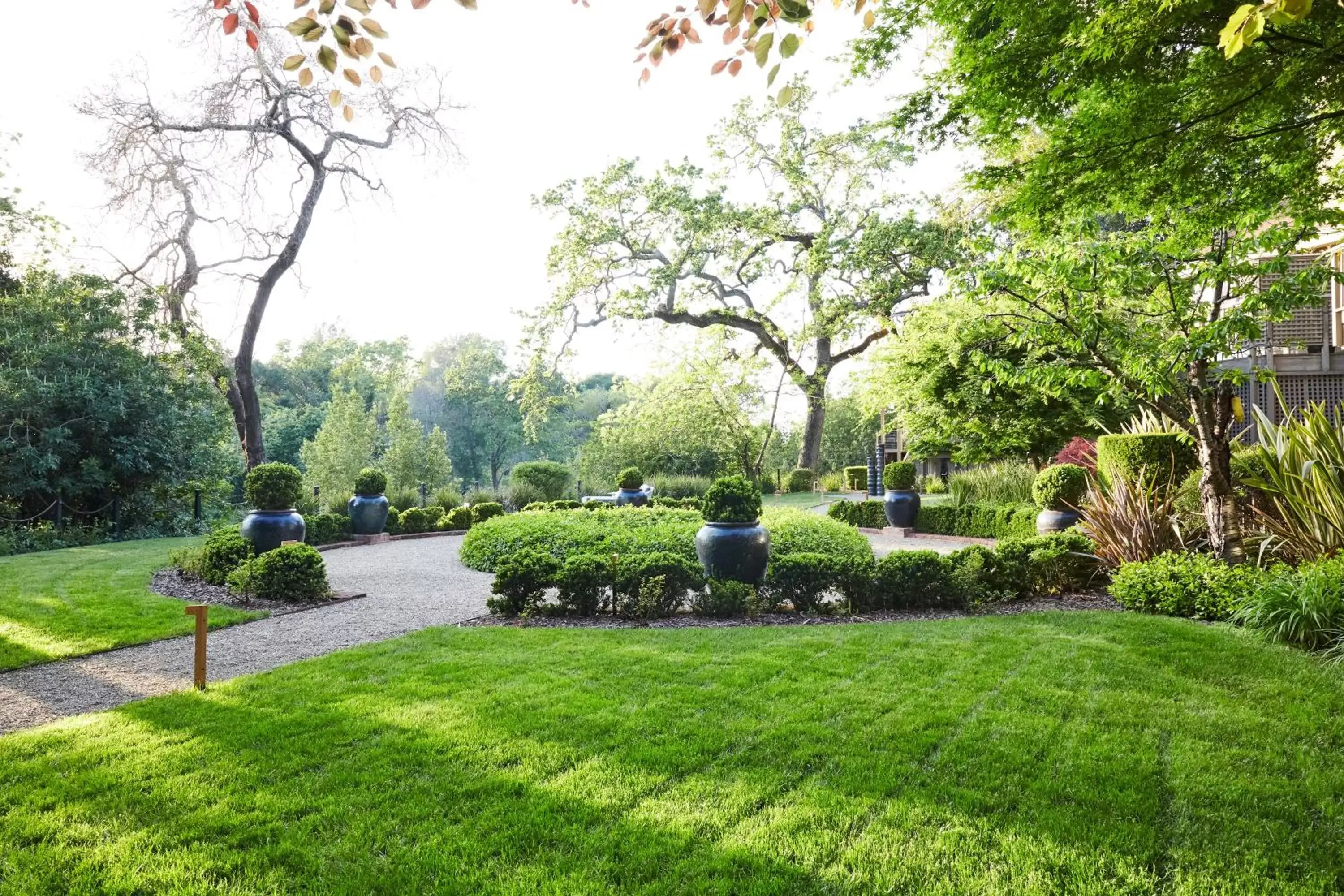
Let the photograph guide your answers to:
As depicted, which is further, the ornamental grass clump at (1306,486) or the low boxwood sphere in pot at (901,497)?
the low boxwood sphere in pot at (901,497)

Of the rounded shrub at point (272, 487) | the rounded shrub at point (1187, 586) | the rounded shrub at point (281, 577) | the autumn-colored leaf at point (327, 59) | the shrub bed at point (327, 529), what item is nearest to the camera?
the autumn-colored leaf at point (327, 59)

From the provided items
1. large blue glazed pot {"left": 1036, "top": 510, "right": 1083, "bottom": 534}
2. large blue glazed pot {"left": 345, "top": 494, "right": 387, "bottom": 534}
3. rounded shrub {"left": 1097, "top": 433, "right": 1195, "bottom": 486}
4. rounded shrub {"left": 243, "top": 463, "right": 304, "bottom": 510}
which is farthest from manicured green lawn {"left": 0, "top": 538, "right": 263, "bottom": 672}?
rounded shrub {"left": 1097, "top": 433, "right": 1195, "bottom": 486}

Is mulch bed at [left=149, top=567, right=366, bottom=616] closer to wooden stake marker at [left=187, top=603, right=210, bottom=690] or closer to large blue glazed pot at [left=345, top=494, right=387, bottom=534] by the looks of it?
wooden stake marker at [left=187, top=603, right=210, bottom=690]

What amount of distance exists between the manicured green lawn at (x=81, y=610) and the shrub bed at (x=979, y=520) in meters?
11.6

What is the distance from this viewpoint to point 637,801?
2926mm

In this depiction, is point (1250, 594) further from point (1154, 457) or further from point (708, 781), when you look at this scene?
point (708, 781)

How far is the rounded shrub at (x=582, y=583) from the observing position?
6992 millimetres

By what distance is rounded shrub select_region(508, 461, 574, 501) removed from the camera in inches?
884

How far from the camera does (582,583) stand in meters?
7.00

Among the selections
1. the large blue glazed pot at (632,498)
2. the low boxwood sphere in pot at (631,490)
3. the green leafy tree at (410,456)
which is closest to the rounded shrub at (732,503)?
the low boxwood sphere in pot at (631,490)

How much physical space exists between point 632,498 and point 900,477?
22.7ft

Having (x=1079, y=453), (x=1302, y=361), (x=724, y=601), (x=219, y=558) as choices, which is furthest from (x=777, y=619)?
(x=1302, y=361)

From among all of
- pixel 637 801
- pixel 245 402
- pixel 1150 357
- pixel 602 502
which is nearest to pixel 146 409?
pixel 245 402

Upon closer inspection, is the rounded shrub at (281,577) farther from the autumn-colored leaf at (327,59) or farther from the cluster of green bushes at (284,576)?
the autumn-colored leaf at (327,59)
